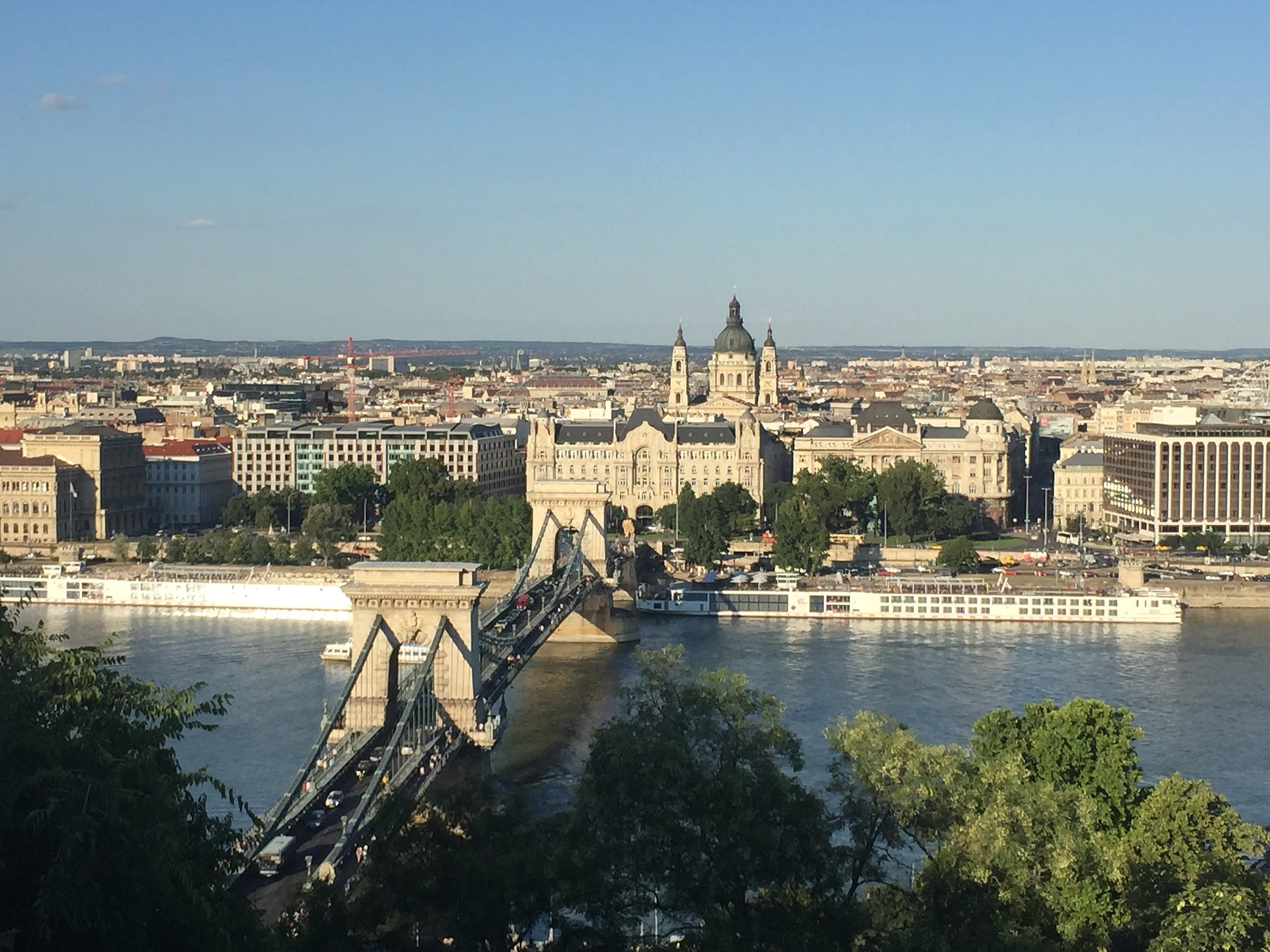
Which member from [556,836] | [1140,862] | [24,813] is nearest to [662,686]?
[556,836]

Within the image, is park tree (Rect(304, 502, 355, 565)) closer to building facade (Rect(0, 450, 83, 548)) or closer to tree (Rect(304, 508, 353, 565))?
tree (Rect(304, 508, 353, 565))

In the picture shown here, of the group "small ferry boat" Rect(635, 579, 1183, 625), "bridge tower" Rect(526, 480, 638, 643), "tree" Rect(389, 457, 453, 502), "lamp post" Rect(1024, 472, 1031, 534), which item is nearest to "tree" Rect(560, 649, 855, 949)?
"bridge tower" Rect(526, 480, 638, 643)

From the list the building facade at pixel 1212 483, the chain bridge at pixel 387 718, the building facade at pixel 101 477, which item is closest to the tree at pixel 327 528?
the building facade at pixel 101 477

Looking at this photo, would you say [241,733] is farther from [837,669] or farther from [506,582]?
[506,582]

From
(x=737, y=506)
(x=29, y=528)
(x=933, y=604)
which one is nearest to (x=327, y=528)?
(x=29, y=528)

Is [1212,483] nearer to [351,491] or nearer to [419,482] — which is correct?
[419,482]

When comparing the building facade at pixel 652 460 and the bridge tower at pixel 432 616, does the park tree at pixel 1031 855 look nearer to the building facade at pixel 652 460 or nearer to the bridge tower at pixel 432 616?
the bridge tower at pixel 432 616
